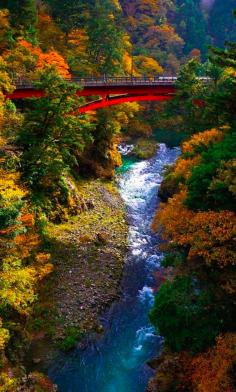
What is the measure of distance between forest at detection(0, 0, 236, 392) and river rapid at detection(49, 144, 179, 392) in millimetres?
496

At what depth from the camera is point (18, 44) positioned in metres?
41.5

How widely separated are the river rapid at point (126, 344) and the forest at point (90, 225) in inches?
19.5

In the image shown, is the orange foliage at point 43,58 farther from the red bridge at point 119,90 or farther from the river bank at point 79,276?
the river bank at point 79,276

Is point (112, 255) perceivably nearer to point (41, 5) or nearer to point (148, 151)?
point (148, 151)

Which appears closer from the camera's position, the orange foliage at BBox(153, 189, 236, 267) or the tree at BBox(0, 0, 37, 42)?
the orange foliage at BBox(153, 189, 236, 267)

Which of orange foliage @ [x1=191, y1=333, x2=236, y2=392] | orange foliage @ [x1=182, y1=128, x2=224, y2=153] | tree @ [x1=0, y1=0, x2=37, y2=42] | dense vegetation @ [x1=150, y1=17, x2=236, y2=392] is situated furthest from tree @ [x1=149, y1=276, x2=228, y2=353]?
tree @ [x1=0, y1=0, x2=37, y2=42]

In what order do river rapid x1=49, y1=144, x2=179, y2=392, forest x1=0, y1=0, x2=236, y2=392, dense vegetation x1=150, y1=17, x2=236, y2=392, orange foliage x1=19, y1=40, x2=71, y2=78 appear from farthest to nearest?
orange foliage x1=19, y1=40, x2=71, y2=78, river rapid x1=49, y1=144, x2=179, y2=392, forest x1=0, y1=0, x2=236, y2=392, dense vegetation x1=150, y1=17, x2=236, y2=392

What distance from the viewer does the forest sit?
691 inches

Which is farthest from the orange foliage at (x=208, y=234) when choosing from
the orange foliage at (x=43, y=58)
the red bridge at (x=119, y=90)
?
the orange foliage at (x=43, y=58)

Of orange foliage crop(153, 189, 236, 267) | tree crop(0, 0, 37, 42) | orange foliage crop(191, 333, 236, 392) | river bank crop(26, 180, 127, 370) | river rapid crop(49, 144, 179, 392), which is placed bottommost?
river rapid crop(49, 144, 179, 392)

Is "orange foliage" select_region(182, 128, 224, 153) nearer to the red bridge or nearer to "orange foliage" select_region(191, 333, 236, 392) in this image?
"orange foliage" select_region(191, 333, 236, 392)

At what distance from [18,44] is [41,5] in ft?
94.3

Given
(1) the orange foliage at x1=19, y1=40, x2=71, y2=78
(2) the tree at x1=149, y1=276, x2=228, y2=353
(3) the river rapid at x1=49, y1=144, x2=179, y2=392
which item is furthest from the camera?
(1) the orange foliage at x1=19, y1=40, x2=71, y2=78

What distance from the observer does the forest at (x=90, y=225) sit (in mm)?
17562
